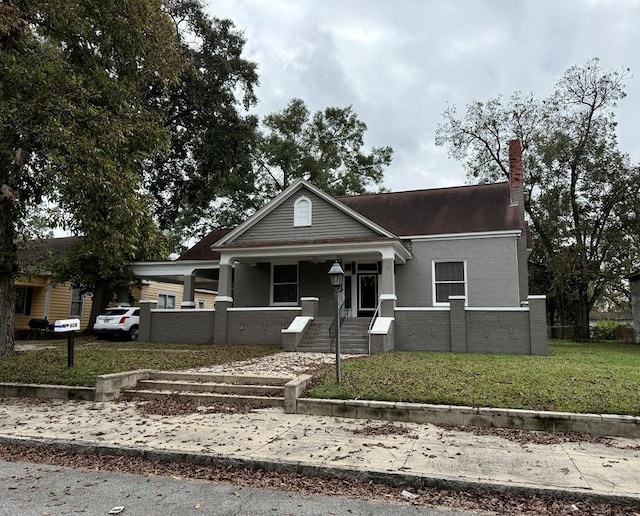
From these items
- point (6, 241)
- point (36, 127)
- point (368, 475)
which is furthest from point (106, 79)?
point (368, 475)

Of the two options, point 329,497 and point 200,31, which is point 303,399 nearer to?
→ point 329,497

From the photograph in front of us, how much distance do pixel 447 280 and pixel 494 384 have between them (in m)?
8.92

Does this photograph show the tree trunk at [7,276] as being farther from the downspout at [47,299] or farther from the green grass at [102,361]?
the downspout at [47,299]

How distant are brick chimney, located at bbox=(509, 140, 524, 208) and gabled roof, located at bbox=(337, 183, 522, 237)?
1.17 ft

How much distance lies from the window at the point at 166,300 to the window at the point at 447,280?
61.1 feet

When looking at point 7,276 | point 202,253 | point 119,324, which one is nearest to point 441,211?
point 202,253

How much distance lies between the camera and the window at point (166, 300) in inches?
1131

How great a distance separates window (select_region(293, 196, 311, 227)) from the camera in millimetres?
16562

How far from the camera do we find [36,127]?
9117 mm

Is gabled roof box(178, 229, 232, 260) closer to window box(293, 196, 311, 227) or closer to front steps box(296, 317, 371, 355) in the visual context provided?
window box(293, 196, 311, 227)

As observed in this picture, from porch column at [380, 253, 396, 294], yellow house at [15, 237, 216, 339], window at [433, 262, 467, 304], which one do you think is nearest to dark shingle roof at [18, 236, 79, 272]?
yellow house at [15, 237, 216, 339]

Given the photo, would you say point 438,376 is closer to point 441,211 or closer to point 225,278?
point 225,278

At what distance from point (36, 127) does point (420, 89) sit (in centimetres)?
1225

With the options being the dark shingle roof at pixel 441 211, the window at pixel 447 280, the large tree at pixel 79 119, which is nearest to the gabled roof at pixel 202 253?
the dark shingle roof at pixel 441 211
